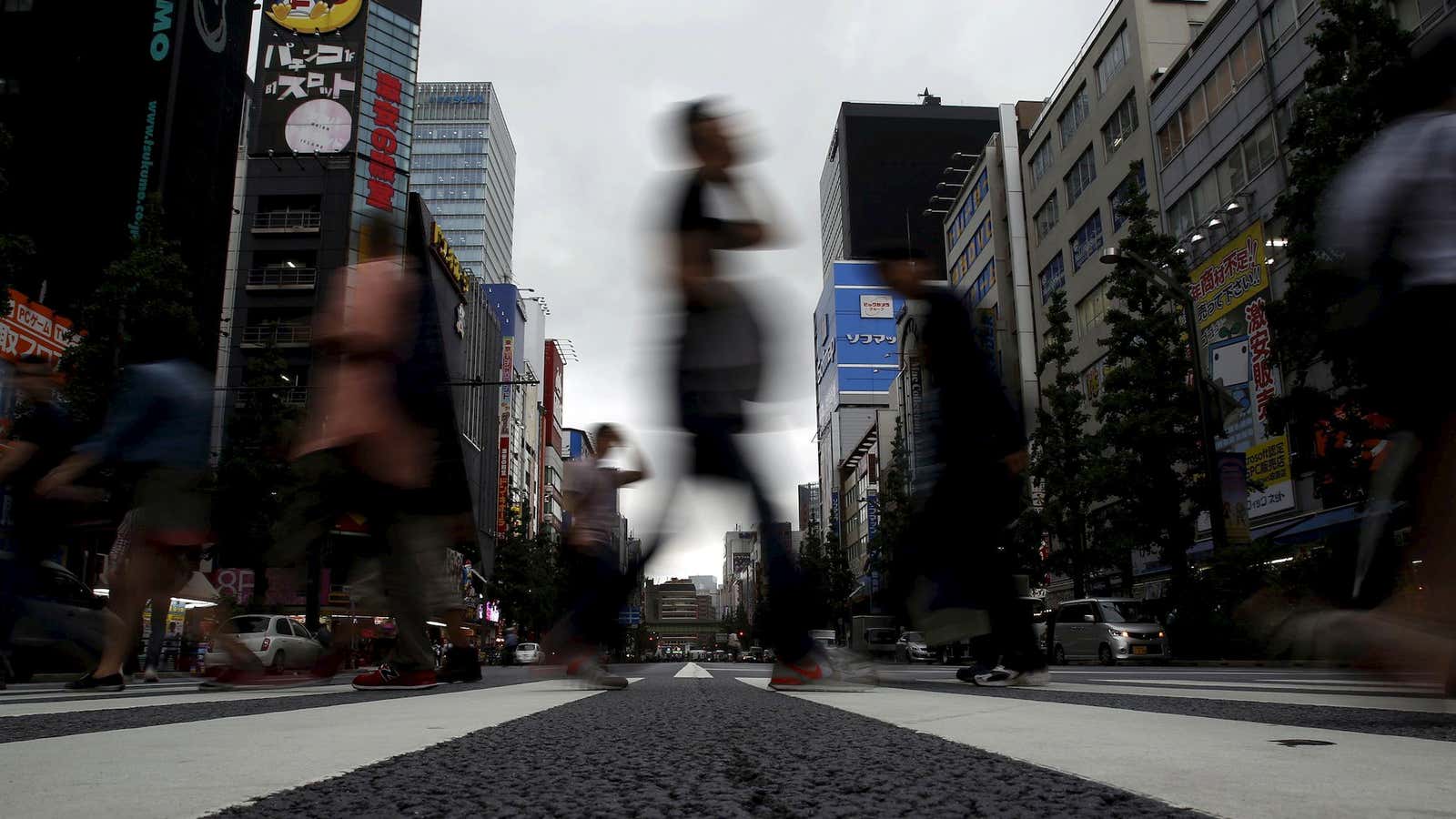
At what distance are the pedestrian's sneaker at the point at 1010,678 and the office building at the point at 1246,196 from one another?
631 inches

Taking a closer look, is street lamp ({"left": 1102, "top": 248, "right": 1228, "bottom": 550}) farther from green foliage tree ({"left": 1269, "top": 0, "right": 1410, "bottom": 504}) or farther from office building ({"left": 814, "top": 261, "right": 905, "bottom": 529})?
office building ({"left": 814, "top": 261, "right": 905, "bottom": 529})

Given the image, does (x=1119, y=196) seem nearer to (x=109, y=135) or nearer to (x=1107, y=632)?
(x=1107, y=632)

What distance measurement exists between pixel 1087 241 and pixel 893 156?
72858mm

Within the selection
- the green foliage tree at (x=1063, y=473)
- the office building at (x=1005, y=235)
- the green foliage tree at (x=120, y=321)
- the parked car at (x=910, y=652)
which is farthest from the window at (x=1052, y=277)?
the green foliage tree at (x=120, y=321)

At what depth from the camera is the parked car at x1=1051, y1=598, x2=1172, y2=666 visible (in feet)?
59.4

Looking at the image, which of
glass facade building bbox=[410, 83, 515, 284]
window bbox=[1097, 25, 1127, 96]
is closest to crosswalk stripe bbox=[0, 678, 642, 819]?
window bbox=[1097, 25, 1127, 96]

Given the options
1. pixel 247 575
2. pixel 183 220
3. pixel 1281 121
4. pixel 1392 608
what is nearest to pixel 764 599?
pixel 1392 608

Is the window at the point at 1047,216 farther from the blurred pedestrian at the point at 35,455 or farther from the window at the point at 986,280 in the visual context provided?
the blurred pedestrian at the point at 35,455

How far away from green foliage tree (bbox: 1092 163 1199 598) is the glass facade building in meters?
93.8

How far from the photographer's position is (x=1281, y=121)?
74.8 ft

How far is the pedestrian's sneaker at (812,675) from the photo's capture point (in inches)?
178

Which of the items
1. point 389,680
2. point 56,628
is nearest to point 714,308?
point 389,680

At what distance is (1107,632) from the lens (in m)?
18.7

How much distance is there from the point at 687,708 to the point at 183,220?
26.5 m
